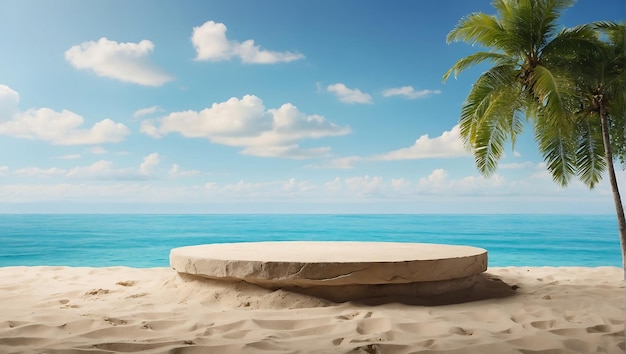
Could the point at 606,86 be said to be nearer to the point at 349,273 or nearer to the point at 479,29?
the point at 479,29

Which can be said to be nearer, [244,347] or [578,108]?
[244,347]

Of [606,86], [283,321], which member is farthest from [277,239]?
[283,321]

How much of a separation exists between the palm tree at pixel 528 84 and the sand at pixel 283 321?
10.9ft

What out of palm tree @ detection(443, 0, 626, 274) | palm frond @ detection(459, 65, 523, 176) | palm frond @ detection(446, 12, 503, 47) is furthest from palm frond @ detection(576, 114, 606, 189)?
palm frond @ detection(446, 12, 503, 47)

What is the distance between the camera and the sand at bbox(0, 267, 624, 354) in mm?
3352

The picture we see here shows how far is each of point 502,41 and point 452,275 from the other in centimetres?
491

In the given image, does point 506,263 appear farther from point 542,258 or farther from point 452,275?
point 452,275

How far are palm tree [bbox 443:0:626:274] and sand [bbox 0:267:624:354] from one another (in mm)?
3329

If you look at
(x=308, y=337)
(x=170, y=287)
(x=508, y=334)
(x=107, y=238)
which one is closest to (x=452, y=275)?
(x=508, y=334)

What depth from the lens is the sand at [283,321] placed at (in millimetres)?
3352

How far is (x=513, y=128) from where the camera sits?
30.1ft

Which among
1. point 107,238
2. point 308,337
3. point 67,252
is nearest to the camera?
point 308,337

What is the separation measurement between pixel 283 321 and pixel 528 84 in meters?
6.33

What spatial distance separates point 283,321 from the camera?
4082mm
